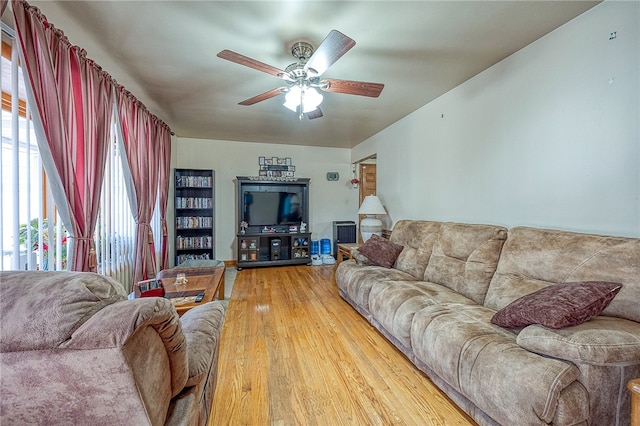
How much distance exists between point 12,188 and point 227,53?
153cm

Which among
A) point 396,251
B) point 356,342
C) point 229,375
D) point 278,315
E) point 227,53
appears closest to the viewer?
point 227,53

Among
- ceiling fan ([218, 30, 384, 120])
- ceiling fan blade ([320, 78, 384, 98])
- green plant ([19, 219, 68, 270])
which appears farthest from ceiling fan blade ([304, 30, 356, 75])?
green plant ([19, 219, 68, 270])

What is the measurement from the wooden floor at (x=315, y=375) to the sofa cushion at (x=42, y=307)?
Result: 4.00ft

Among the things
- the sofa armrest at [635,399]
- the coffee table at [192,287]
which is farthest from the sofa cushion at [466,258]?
the coffee table at [192,287]

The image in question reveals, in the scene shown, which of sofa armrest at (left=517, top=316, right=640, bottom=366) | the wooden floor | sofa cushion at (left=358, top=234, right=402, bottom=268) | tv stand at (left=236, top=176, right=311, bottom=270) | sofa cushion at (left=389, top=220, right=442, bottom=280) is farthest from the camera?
tv stand at (left=236, top=176, right=311, bottom=270)

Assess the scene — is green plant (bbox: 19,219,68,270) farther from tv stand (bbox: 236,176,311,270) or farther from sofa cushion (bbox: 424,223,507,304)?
sofa cushion (bbox: 424,223,507,304)

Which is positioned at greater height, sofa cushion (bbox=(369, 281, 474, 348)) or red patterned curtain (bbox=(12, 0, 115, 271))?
red patterned curtain (bbox=(12, 0, 115, 271))

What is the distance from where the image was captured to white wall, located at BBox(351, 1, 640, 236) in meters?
1.66

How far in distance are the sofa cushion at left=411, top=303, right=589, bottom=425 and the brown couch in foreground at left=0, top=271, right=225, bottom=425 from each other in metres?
1.41

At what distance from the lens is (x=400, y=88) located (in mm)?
2951

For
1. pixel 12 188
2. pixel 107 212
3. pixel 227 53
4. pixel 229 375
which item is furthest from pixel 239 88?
pixel 229 375

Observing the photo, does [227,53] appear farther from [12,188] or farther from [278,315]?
[278,315]

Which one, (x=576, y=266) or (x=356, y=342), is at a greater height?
(x=576, y=266)

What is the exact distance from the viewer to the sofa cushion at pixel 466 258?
212 cm
